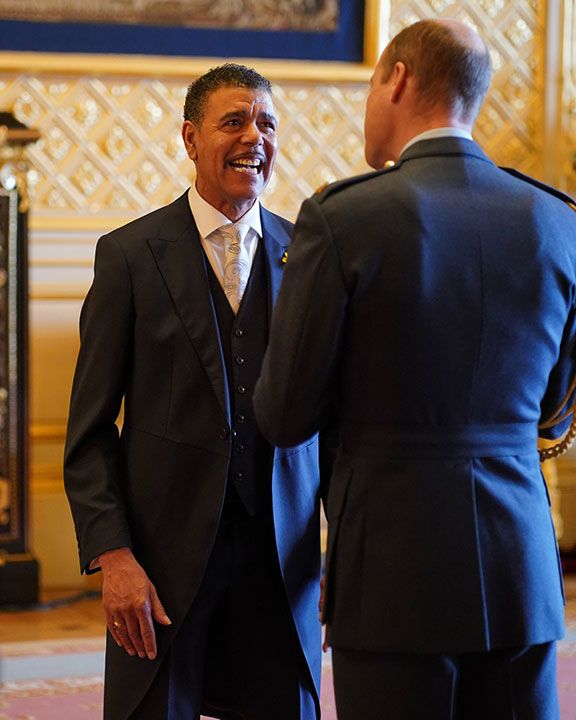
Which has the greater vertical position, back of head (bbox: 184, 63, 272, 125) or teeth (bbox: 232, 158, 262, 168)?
back of head (bbox: 184, 63, 272, 125)

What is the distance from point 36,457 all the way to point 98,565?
3233 millimetres

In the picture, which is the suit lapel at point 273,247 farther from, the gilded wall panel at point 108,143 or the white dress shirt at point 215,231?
the gilded wall panel at point 108,143

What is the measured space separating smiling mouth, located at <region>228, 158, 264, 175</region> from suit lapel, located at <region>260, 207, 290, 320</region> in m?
0.10

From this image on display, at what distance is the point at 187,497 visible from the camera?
2051 mm

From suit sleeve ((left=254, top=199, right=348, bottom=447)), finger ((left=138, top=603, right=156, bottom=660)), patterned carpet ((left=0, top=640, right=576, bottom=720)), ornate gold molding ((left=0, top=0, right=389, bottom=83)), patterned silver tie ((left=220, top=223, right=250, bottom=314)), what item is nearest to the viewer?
suit sleeve ((left=254, top=199, right=348, bottom=447))

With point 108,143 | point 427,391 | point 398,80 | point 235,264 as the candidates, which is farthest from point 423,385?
point 108,143

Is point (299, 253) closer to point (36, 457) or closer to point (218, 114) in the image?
point (218, 114)

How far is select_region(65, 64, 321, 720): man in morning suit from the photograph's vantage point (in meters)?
2.03

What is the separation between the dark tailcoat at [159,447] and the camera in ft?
6.67

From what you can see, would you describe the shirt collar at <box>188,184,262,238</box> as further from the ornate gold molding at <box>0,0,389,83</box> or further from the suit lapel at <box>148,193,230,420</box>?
the ornate gold molding at <box>0,0,389,83</box>

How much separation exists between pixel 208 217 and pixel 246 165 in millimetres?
112

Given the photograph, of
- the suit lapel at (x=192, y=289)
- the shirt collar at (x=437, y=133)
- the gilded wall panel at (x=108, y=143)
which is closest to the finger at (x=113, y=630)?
the suit lapel at (x=192, y=289)

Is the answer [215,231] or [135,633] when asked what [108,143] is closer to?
[215,231]

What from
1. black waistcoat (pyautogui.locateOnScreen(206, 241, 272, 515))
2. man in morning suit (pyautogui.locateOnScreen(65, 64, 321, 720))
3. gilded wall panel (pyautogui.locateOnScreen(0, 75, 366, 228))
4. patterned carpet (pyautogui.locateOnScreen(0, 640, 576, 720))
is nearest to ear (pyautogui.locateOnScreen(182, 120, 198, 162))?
man in morning suit (pyautogui.locateOnScreen(65, 64, 321, 720))
